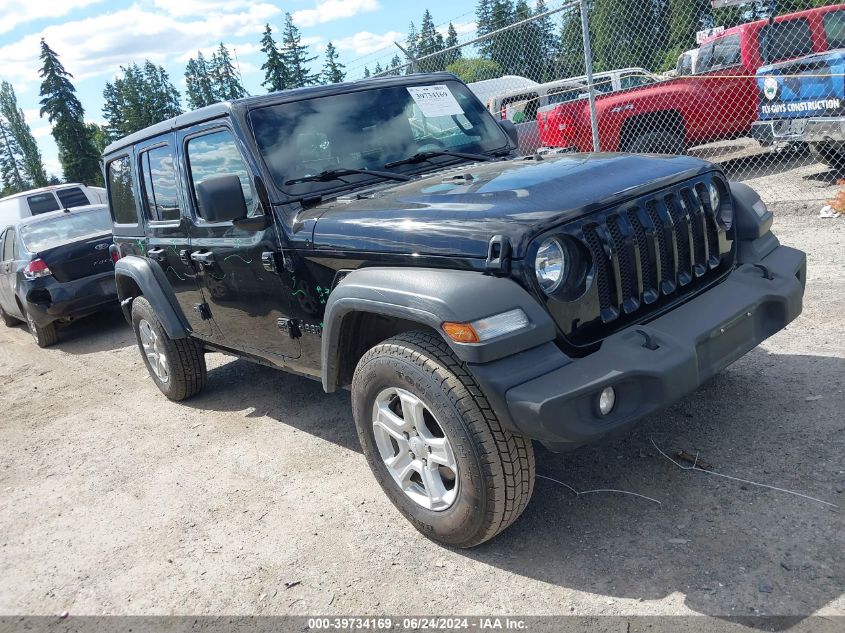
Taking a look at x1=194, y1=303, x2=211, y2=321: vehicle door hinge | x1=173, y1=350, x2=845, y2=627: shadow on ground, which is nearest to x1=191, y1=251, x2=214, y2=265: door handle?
x1=194, y1=303, x2=211, y2=321: vehicle door hinge

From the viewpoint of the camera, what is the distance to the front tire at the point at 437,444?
2760 mm

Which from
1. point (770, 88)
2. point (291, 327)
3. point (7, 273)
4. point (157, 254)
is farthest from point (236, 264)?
point (770, 88)

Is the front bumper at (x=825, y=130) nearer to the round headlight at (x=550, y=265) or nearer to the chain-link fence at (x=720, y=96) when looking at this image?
the chain-link fence at (x=720, y=96)

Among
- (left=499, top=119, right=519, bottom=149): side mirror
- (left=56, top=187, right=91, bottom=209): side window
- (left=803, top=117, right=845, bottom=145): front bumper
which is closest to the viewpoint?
(left=499, top=119, right=519, bottom=149): side mirror

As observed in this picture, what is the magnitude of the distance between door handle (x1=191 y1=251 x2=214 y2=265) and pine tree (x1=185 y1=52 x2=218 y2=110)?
59001 mm

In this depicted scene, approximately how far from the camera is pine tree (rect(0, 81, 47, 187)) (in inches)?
3406

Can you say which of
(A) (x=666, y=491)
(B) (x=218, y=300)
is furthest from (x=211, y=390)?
(A) (x=666, y=491)

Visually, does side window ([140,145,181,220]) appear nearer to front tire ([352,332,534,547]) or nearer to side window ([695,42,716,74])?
front tire ([352,332,534,547])

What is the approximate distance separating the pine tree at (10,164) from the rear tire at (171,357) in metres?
95.4

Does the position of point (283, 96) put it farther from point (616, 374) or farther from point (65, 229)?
point (65, 229)

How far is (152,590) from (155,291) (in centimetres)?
250

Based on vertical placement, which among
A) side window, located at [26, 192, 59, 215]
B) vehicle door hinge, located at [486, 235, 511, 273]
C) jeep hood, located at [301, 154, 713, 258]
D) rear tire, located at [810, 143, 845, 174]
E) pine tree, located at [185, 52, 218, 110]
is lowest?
rear tire, located at [810, 143, 845, 174]

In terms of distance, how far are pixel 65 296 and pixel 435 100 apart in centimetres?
579

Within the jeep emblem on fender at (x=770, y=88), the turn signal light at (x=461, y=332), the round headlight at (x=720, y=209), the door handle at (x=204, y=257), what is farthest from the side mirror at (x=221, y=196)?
the jeep emblem on fender at (x=770, y=88)
